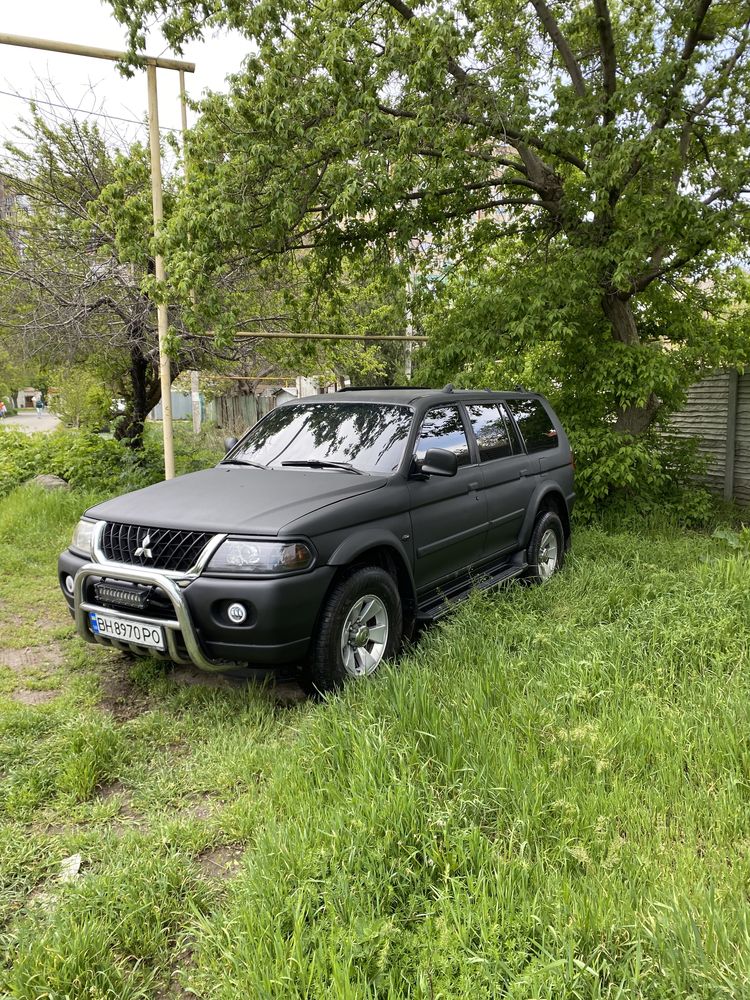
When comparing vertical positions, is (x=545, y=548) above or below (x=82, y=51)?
below

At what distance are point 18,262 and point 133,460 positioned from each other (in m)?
3.27

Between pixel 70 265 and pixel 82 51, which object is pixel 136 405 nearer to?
pixel 70 265

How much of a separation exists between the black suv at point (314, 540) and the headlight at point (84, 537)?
1cm

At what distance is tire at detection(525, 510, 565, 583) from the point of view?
5852 mm

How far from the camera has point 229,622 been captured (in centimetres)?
343

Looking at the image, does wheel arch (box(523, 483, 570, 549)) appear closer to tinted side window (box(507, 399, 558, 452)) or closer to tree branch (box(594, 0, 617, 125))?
tinted side window (box(507, 399, 558, 452))

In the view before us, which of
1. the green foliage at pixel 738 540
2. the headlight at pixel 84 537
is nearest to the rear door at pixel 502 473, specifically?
the green foliage at pixel 738 540

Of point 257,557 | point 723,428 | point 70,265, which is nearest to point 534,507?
point 257,557

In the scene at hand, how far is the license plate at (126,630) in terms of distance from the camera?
11.7 ft

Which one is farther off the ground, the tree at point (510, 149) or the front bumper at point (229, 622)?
the tree at point (510, 149)

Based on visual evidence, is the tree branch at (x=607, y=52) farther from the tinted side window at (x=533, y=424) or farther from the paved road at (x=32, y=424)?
the paved road at (x=32, y=424)

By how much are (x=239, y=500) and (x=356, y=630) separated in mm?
976

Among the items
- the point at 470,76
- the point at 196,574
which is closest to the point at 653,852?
the point at 196,574

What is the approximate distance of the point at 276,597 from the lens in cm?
337
